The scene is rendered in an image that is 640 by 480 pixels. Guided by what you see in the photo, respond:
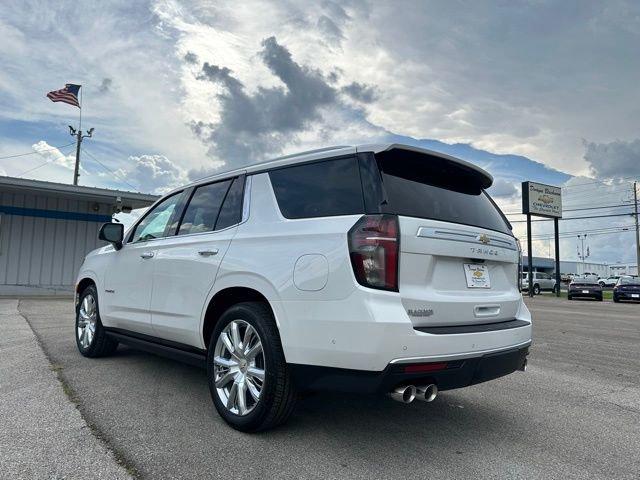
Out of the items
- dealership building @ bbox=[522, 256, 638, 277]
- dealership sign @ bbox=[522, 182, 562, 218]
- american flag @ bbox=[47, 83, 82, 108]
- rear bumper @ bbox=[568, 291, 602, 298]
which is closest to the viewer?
american flag @ bbox=[47, 83, 82, 108]

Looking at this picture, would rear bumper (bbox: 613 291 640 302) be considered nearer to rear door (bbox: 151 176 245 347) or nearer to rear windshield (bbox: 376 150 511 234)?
rear windshield (bbox: 376 150 511 234)

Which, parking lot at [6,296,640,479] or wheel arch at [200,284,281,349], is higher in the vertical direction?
wheel arch at [200,284,281,349]

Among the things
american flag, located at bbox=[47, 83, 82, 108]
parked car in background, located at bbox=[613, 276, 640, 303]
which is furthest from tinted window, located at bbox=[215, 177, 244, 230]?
parked car in background, located at bbox=[613, 276, 640, 303]

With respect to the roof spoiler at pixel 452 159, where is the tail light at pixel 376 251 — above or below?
below

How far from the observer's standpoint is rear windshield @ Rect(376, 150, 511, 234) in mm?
3156

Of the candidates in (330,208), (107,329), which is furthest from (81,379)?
(330,208)

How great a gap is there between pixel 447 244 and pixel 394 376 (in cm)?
90

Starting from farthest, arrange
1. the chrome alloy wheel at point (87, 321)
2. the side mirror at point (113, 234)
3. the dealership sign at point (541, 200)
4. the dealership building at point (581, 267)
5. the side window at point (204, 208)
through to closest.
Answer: the dealership building at point (581, 267)
the dealership sign at point (541, 200)
the chrome alloy wheel at point (87, 321)
the side mirror at point (113, 234)
the side window at point (204, 208)

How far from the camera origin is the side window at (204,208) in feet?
13.8

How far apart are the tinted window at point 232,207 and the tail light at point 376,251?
1.25 m

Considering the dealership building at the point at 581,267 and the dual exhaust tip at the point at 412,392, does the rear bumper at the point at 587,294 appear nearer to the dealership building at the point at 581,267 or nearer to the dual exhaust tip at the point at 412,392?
the dual exhaust tip at the point at 412,392

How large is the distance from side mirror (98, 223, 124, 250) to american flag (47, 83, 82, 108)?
2142 centimetres

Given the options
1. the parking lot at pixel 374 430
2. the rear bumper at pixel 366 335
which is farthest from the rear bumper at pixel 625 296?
the rear bumper at pixel 366 335

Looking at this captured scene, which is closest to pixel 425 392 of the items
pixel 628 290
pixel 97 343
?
pixel 97 343
